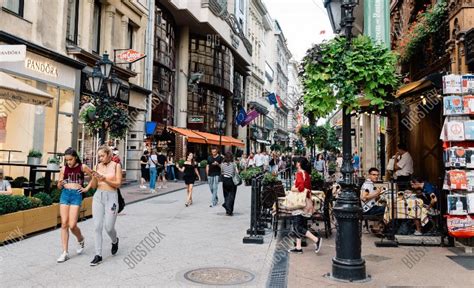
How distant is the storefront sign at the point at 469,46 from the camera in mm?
7344

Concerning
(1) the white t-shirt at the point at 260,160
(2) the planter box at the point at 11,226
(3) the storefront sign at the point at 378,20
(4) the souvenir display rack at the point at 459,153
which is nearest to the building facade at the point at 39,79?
(2) the planter box at the point at 11,226

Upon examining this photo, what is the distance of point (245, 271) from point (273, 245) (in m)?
1.92

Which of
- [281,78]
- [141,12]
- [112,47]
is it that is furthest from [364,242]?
[281,78]

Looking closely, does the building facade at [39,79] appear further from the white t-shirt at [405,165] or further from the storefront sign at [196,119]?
the storefront sign at [196,119]

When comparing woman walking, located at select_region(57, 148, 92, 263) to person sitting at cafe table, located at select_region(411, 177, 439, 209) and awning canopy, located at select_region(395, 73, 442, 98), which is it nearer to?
awning canopy, located at select_region(395, 73, 442, 98)

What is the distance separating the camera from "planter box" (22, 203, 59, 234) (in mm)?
8016

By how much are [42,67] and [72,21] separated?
3.56 m

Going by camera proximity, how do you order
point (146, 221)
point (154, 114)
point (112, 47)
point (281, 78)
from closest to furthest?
point (146, 221), point (112, 47), point (154, 114), point (281, 78)

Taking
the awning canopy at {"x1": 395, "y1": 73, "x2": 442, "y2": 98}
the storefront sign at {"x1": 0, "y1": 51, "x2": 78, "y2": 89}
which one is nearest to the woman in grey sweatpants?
the awning canopy at {"x1": 395, "y1": 73, "x2": 442, "y2": 98}

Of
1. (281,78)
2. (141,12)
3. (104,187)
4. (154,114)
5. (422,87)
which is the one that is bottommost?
(104,187)

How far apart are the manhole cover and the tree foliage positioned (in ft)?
8.64

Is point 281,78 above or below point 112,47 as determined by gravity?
above

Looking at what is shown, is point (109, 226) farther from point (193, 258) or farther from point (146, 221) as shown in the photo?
point (146, 221)

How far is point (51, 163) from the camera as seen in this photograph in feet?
34.3
